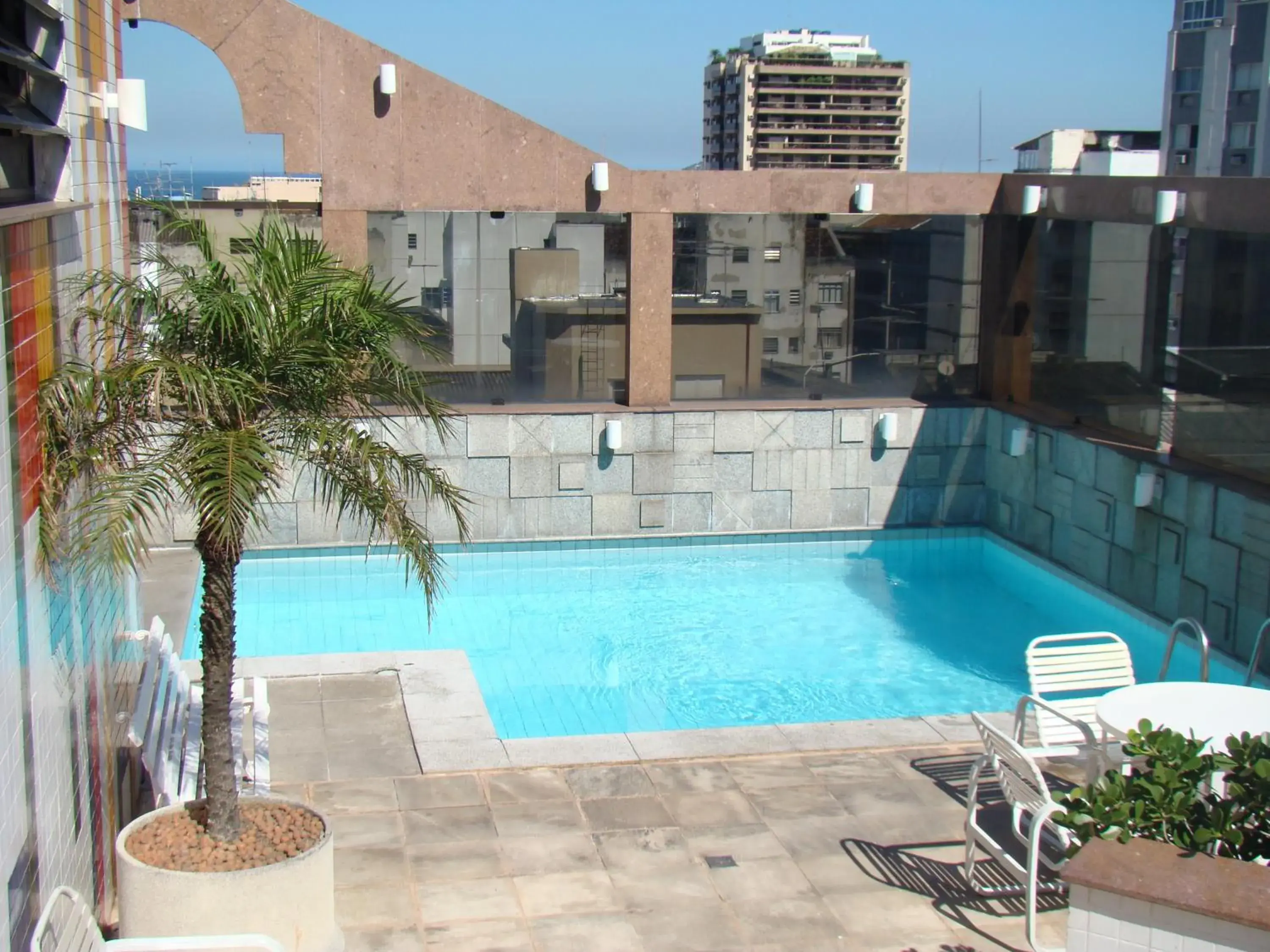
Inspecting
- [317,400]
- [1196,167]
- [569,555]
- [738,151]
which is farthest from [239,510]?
[738,151]

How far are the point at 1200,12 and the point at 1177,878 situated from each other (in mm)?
104501

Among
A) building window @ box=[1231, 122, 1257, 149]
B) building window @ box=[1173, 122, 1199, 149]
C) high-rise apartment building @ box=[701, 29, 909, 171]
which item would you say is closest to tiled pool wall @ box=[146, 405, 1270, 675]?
building window @ box=[1231, 122, 1257, 149]

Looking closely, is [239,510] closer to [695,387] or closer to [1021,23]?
[695,387]

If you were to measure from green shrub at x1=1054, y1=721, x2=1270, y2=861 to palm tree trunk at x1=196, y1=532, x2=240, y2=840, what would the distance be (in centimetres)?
304

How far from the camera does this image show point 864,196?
1441 centimetres

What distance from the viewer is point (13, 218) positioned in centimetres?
389

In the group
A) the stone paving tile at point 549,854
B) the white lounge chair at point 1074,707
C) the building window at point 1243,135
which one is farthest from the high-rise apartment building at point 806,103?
the stone paving tile at point 549,854

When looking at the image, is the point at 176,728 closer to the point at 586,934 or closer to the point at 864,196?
the point at 586,934

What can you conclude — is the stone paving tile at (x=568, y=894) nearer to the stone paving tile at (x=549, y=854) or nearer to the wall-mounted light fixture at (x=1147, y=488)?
the stone paving tile at (x=549, y=854)

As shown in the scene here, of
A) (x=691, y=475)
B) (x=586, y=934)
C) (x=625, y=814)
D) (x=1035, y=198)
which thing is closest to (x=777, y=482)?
(x=691, y=475)

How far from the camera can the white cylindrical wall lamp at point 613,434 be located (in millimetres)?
13984

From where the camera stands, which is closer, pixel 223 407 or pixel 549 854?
pixel 223 407

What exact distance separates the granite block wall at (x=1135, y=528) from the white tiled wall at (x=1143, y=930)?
23.7 ft

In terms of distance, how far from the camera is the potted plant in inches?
185
